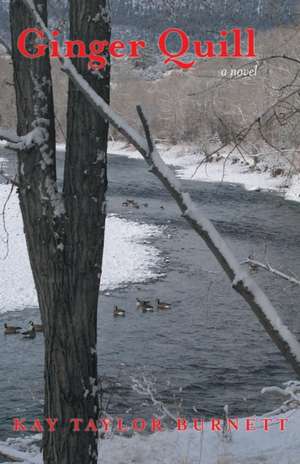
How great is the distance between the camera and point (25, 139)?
2.73 meters

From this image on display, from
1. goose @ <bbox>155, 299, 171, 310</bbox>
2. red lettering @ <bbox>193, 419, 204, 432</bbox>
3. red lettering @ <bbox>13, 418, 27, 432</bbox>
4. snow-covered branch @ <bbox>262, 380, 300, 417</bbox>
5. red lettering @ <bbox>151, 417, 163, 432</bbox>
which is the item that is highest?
snow-covered branch @ <bbox>262, 380, 300, 417</bbox>

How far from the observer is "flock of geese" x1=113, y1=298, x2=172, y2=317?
11.0 m

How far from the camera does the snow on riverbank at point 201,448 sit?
4965 millimetres

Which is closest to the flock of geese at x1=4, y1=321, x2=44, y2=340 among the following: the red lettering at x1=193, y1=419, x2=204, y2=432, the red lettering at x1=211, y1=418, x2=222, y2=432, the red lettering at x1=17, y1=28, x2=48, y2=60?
the red lettering at x1=193, y1=419, x2=204, y2=432

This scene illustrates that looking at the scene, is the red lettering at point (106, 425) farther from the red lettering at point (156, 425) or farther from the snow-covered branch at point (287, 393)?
the snow-covered branch at point (287, 393)

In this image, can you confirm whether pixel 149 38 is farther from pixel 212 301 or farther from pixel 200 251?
pixel 200 251

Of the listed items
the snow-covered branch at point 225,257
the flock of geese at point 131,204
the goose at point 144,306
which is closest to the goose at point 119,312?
the goose at point 144,306

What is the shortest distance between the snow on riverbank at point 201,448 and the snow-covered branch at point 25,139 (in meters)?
2.89

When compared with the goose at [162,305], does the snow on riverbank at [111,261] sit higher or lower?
lower

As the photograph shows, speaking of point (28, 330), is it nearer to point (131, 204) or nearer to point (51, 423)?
point (51, 423)

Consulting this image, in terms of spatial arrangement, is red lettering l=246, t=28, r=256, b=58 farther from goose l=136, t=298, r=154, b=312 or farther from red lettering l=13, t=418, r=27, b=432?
goose l=136, t=298, r=154, b=312

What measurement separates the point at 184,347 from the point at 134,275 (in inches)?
199

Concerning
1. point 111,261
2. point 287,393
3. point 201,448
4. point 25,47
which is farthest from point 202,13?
point 111,261

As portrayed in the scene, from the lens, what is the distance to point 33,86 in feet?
8.96
